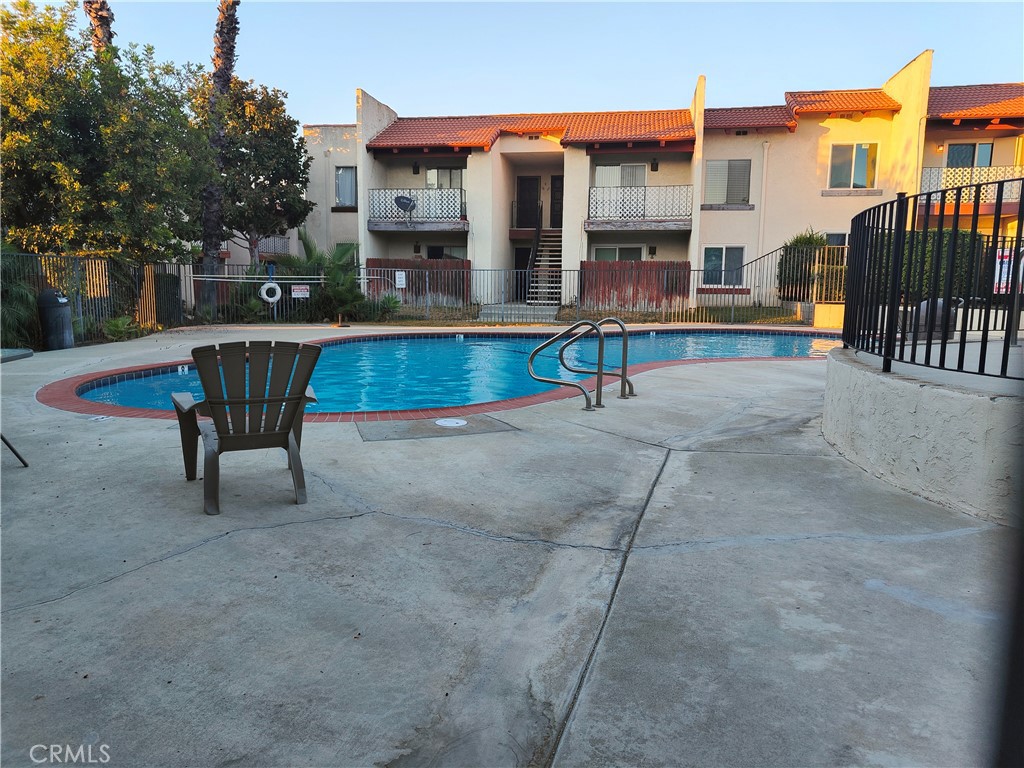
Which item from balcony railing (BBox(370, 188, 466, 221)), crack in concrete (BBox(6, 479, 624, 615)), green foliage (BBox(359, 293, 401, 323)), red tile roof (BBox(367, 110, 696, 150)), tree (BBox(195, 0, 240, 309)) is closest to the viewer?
crack in concrete (BBox(6, 479, 624, 615))

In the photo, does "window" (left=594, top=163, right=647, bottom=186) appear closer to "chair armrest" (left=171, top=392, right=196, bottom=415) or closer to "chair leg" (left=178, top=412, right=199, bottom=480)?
"chair armrest" (left=171, top=392, right=196, bottom=415)

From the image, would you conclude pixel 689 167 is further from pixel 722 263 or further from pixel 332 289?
pixel 332 289

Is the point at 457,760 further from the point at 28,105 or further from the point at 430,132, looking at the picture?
the point at 430,132

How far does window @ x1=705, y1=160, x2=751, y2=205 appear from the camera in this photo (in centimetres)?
2441

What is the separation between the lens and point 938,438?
412cm

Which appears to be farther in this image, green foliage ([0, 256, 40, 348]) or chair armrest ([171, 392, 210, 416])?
green foliage ([0, 256, 40, 348])

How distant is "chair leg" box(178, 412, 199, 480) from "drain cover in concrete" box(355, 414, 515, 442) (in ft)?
4.93

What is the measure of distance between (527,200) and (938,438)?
26.3 m

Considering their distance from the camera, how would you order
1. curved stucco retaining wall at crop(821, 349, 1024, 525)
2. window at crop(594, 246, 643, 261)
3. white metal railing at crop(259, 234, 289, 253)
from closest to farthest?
curved stucco retaining wall at crop(821, 349, 1024, 525), window at crop(594, 246, 643, 261), white metal railing at crop(259, 234, 289, 253)

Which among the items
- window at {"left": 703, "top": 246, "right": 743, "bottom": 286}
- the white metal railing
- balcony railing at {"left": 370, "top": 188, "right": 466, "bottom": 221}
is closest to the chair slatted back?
window at {"left": 703, "top": 246, "right": 743, "bottom": 286}

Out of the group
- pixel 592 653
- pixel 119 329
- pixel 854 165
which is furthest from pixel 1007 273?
pixel 854 165

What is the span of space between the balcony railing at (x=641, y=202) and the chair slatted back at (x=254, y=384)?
22030mm

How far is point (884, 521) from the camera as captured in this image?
382 centimetres

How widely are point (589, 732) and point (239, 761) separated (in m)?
1.02
